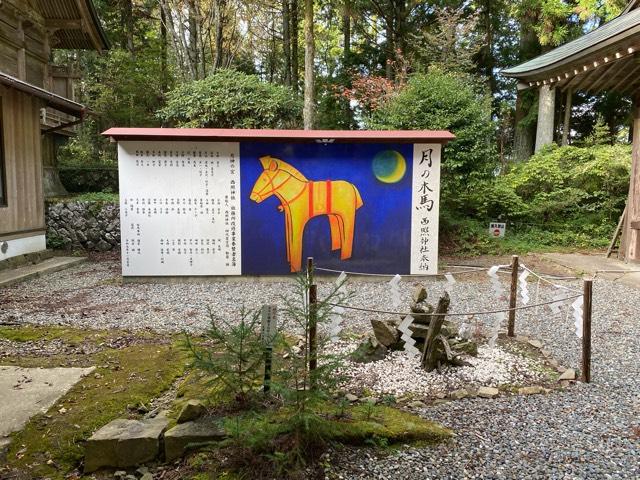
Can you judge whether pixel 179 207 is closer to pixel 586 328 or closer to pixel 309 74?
pixel 309 74

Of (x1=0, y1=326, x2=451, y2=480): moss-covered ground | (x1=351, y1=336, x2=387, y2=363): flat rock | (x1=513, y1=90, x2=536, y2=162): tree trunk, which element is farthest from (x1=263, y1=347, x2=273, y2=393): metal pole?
(x1=513, y1=90, x2=536, y2=162): tree trunk

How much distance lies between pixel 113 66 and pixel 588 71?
13.9 m

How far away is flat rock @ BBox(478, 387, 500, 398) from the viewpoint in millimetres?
3113

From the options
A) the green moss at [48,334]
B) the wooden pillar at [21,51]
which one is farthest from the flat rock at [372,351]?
the wooden pillar at [21,51]

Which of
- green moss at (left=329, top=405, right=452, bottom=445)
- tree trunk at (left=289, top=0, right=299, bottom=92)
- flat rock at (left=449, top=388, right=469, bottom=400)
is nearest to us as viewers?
green moss at (left=329, top=405, right=452, bottom=445)

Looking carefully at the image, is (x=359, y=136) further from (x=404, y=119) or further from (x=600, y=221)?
(x=600, y=221)

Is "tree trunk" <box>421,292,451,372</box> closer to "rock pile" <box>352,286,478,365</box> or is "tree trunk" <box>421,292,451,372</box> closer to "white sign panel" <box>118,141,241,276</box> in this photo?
"rock pile" <box>352,286,478,365</box>

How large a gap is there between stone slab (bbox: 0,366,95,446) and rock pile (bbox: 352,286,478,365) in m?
2.16

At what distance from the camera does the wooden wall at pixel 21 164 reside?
743cm

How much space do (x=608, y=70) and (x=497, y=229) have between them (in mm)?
4691

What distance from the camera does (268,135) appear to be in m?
6.82

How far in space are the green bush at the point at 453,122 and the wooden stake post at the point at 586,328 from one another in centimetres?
631

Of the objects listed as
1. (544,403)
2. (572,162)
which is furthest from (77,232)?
(572,162)

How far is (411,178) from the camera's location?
7.21 m
